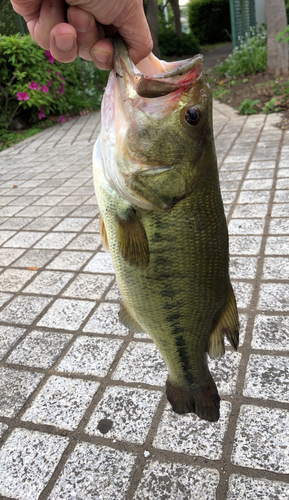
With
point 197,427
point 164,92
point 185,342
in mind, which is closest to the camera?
point 164,92

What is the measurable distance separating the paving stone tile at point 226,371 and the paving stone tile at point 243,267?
3.04 ft

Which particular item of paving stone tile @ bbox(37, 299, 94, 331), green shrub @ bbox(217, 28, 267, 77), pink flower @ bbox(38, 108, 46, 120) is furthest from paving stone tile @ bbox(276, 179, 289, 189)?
pink flower @ bbox(38, 108, 46, 120)

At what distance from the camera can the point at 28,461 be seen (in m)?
2.16

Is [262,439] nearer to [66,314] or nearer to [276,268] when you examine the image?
[276,268]

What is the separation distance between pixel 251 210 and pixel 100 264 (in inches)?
72.4

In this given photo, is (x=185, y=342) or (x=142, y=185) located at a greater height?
(x=142, y=185)

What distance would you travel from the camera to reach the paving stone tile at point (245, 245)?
3.78m

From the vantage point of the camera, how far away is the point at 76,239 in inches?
179

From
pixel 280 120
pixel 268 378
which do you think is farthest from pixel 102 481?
pixel 280 120

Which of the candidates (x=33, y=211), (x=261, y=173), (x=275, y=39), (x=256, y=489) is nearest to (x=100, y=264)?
(x=33, y=211)

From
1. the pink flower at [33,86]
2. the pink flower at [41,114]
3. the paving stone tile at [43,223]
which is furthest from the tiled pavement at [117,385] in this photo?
the pink flower at [41,114]

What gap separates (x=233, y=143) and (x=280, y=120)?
138 centimetres

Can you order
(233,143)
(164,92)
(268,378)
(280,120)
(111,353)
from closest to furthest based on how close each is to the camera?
(164,92), (268,378), (111,353), (233,143), (280,120)

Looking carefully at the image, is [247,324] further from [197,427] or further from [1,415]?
[1,415]
